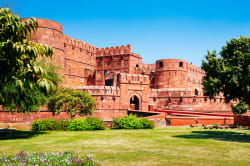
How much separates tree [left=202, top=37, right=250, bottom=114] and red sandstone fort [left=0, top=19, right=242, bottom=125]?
10.3 metres

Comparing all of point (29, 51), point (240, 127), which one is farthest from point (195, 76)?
point (29, 51)

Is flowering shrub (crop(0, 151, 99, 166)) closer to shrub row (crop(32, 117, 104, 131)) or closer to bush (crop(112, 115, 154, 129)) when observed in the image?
shrub row (crop(32, 117, 104, 131))

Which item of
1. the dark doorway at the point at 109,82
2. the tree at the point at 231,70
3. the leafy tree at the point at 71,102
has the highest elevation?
the dark doorway at the point at 109,82

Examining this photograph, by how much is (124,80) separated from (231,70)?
21451mm

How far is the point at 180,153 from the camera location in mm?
8805

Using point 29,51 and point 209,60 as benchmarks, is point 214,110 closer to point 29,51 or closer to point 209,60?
point 209,60

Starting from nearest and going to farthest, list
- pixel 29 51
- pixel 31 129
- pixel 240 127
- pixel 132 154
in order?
pixel 29 51, pixel 132 154, pixel 31 129, pixel 240 127

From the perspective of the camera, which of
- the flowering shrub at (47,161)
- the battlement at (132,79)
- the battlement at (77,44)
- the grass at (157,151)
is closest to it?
the flowering shrub at (47,161)

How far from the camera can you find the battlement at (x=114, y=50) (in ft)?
146

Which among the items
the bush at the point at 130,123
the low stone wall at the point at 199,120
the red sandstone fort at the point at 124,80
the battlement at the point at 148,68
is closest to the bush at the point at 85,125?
the bush at the point at 130,123

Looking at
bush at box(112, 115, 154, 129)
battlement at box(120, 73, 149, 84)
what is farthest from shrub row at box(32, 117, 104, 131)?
battlement at box(120, 73, 149, 84)

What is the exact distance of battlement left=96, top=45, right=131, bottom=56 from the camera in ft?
146

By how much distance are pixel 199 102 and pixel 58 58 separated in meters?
19.6

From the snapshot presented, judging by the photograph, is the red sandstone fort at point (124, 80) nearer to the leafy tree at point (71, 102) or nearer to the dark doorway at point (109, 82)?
the dark doorway at point (109, 82)
